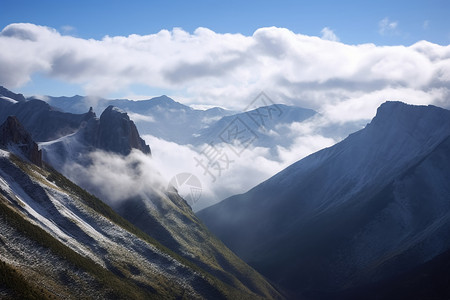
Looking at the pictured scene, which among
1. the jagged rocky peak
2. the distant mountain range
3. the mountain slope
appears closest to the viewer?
the distant mountain range

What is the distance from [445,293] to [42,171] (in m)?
159

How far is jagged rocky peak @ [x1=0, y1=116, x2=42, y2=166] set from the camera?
163500mm

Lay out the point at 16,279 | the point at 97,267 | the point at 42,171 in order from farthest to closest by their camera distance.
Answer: the point at 42,171 → the point at 97,267 → the point at 16,279

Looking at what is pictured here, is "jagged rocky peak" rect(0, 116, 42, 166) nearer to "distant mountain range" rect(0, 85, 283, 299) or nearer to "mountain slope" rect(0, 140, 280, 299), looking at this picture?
"distant mountain range" rect(0, 85, 283, 299)

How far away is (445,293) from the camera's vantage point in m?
170

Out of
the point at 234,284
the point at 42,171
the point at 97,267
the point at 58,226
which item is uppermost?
the point at 42,171

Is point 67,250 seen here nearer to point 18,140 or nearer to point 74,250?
point 74,250

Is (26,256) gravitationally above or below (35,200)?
below

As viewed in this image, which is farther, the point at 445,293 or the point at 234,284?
the point at 234,284

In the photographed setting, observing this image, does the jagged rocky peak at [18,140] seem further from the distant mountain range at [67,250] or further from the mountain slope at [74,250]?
the mountain slope at [74,250]

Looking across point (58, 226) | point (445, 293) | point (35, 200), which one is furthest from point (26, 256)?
point (445, 293)

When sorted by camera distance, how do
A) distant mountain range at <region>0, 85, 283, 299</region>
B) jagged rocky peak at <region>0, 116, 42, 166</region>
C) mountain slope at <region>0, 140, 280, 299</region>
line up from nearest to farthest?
distant mountain range at <region>0, 85, 283, 299</region>
mountain slope at <region>0, 140, 280, 299</region>
jagged rocky peak at <region>0, 116, 42, 166</region>

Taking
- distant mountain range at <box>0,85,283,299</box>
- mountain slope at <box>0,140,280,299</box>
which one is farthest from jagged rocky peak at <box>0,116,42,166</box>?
mountain slope at <box>0,140,280,299</box>

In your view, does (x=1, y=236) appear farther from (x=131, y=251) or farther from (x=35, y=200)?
(x=131, y=251)
